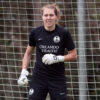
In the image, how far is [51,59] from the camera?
15.2 ft

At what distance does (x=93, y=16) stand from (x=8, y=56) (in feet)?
5.22

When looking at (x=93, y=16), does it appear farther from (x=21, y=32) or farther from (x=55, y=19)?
(x=55, y=19)

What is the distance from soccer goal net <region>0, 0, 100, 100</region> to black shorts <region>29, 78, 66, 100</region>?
182 cm

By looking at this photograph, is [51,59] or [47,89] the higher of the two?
[51,59]

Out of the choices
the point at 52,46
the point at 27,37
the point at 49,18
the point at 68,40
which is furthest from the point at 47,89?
the point at 27,37

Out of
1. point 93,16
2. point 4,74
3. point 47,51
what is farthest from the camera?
point 4,74

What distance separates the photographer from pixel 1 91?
709cm

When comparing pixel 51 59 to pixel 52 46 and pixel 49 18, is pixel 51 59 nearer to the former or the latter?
pixel 52 46

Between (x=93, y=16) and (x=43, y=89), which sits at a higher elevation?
(x=93, y=16)

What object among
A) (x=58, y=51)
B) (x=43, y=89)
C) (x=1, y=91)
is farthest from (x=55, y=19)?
(x=1, y=91)

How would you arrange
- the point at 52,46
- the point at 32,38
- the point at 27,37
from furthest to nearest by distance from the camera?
the point at 27,37 < the point at 32,38 < the point at 52,46

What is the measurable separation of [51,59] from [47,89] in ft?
1.28

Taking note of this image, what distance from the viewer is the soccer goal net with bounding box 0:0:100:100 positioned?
22.1 feet

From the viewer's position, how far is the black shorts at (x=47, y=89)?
475 centimetres
